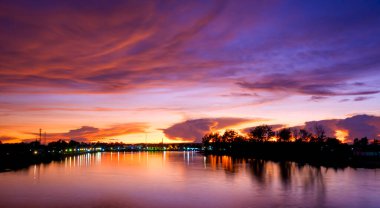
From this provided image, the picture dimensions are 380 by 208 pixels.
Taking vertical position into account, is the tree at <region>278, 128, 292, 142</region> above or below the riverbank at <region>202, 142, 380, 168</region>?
above

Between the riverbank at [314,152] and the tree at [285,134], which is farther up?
the tree at [285,134]

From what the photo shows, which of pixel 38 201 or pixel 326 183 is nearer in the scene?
pixel 38 201

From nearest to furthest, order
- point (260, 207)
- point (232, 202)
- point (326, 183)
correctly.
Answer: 1. point (260, 207)
2. point (232, 202)
3. point (326, 183)

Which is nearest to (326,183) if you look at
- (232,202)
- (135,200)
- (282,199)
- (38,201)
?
(282,199)

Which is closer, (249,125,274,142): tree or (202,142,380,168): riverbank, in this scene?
(202,142,380,168): riverbank

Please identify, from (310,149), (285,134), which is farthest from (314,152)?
(285,134)

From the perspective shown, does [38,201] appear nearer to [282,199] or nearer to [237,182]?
[282,199]

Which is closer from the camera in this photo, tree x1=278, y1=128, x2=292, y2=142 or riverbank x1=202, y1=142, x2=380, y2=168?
riverbank x1=202, y1=142, x2=380, y2=168

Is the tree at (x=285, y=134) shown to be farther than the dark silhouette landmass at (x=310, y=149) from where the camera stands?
Yes

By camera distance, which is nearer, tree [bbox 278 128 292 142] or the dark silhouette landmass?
the dark silhouette landmass

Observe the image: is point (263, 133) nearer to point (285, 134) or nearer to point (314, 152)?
point (285, 134)

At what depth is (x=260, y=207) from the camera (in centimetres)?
2941

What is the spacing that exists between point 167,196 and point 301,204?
12.0 meters

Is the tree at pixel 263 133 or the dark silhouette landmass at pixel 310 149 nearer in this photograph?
the dark silhouette landmass at pixel 310 149
